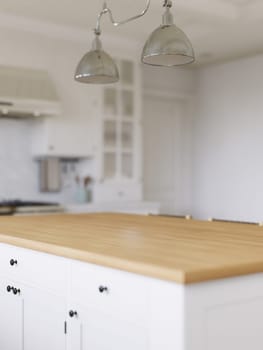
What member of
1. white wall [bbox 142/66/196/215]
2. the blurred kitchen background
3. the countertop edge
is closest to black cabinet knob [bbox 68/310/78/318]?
the countertop edge

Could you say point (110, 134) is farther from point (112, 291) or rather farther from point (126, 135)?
point (112, 291)

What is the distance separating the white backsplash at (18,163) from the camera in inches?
217

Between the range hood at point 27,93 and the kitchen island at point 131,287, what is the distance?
2.37m

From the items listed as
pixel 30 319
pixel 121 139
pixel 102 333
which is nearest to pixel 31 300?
pixel 30 319

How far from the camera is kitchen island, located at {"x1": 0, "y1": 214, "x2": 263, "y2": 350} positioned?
5.28 feet

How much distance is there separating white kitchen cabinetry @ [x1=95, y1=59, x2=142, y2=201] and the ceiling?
541 mm

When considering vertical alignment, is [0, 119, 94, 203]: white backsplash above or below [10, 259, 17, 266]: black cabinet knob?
above

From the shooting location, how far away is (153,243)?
7.18 feet

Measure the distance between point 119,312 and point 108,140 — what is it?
4.14m

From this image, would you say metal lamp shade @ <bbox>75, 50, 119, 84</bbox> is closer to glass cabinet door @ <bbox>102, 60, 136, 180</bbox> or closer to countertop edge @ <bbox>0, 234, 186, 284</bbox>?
countertop edge @ <bbox>0, 234, 186, 284</bbox>

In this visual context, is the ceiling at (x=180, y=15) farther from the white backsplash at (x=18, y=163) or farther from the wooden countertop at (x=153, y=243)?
the wooden countertop at (x=153, y=243)

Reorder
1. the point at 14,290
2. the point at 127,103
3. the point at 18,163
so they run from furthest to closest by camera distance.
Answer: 1. the point at 127,103
2. the point at 18,163
3. the point at 14,290

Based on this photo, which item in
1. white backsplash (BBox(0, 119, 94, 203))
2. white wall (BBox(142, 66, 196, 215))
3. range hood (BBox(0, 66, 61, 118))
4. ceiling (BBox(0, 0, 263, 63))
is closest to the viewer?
ceiling (BBox(0, 0, 263, 63))

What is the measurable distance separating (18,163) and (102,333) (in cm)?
385
